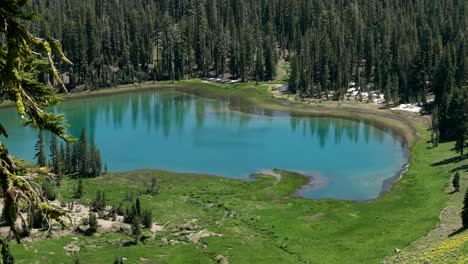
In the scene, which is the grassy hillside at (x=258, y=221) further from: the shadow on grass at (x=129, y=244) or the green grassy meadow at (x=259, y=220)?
the shadow on grass at (x=129, y=244)

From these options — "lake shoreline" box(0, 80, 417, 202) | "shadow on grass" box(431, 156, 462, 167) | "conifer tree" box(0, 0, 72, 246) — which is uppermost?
"conifer tree" box(0, 0, 72, 246)

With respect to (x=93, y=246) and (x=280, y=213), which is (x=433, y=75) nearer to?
(x=280, y=213)

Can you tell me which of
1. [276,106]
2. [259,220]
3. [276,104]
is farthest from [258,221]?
[276,104]

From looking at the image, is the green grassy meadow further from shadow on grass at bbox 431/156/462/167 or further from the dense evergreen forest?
the dense evergreen forest

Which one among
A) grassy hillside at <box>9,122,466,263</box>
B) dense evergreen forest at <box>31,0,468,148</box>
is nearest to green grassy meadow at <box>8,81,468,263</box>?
grassy hillside at <box>9,122,466,263</box>

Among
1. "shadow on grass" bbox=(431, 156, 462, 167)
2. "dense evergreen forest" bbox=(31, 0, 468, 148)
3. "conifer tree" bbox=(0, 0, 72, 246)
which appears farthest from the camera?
"dense evergreen forest" bbox=(31, 0, 468, 148)

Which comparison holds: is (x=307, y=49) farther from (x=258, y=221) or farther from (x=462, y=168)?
(x=258, y=221)
